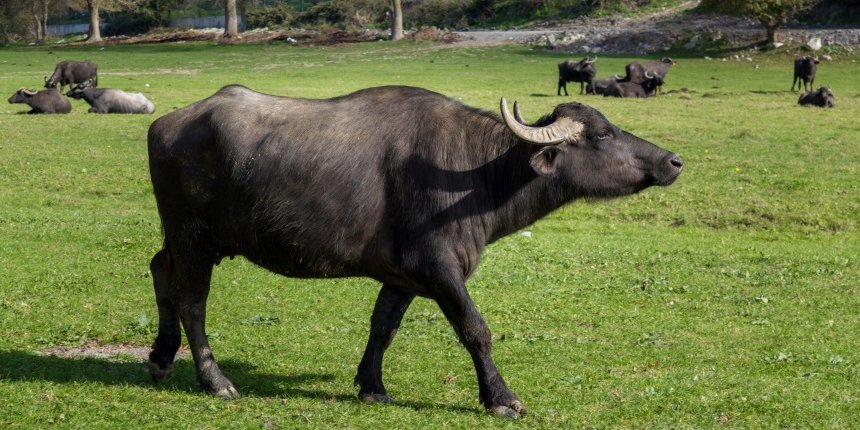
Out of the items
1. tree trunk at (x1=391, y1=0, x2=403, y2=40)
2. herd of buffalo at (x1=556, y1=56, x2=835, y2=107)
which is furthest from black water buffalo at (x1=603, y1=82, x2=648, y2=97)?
tree trunk at (x1=391, y1=0, x2=403, y2=40)

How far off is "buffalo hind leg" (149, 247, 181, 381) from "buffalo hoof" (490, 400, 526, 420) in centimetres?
257

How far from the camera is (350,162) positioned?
27.2ft

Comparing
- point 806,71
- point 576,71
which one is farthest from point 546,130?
point 576,71

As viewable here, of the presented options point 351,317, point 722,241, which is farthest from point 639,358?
point 722,241

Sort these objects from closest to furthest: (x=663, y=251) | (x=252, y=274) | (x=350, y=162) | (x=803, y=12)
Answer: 1. (x=350, y=162)
2. (x=252, y=274)
3. (x=663, y=251)
4. (x=803, y=12)

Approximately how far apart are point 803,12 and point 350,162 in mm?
67940

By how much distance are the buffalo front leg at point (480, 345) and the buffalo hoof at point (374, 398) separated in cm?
77

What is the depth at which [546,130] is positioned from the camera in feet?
26.9

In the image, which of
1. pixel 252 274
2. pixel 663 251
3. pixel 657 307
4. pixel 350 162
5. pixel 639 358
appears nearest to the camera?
pixel 350 162

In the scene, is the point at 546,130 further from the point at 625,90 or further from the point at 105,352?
the point at 625,90

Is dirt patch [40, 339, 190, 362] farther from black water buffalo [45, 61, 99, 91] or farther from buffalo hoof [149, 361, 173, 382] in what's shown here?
black water buffalo [45, 61, 99, 91]

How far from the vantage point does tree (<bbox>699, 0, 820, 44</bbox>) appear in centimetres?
5609

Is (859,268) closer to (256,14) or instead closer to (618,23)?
(618,23)

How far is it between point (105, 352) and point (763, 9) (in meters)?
51.9
